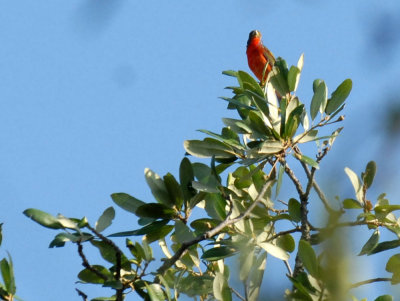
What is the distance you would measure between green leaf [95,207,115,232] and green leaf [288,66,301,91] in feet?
3.30

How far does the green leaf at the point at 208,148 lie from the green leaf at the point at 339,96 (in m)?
0.44

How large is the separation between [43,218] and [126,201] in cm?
47

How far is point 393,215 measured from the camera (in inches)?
101

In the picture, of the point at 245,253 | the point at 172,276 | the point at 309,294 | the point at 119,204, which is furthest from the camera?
the point at 172,276

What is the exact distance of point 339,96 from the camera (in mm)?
2725

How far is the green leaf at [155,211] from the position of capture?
2.41 m

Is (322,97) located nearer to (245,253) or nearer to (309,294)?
(245,253)

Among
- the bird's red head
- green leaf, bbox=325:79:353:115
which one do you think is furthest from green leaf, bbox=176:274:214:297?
the bird's red head

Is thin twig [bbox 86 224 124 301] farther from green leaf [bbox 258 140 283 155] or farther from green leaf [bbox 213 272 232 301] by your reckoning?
green leaf [bbox 258 140 283 155]

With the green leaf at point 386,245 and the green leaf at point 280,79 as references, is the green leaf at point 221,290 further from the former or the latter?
the green leaf at point 280,79

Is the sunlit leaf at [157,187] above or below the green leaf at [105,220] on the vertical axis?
above

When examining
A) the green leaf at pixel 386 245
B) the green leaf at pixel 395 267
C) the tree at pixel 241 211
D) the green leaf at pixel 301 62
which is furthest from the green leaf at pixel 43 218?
the green leaf at pixel 301 62

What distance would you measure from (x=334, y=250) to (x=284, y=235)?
6.57ft

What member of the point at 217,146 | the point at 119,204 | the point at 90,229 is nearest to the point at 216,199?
the point at 217,146
